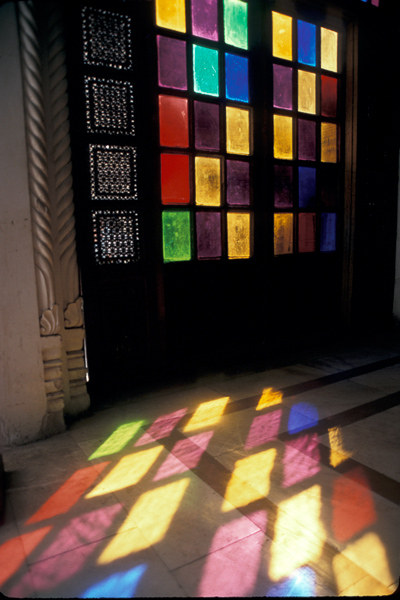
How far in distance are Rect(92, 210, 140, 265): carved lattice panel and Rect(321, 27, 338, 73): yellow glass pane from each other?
2.97m

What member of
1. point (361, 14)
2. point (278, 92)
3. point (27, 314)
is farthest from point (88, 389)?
point (361, 14)

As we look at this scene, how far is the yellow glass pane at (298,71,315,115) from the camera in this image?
430 centimetres

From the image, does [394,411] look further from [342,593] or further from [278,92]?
[278,92]

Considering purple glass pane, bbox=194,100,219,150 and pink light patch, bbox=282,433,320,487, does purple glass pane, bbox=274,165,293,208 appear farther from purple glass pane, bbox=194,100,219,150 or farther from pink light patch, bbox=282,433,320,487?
pink light patch, bbox=282,433,320,487

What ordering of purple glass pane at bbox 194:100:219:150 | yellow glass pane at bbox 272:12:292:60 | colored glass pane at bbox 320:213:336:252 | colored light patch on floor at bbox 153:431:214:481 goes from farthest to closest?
colored glass pane at bbox 320:213:336:252 → yellow glass pane at bbox 272:12:292:60 → purple glass pane at bbox 194:100:219:150 → colored light patch on floor at bbox 153:431:214:481

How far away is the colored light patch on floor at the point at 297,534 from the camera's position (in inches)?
64.3

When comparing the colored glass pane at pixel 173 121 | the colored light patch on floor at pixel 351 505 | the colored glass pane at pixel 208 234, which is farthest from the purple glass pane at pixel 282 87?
the colored light patch on floor at pixel 351 505

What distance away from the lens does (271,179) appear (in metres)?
4.16

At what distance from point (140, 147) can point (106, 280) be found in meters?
1.17

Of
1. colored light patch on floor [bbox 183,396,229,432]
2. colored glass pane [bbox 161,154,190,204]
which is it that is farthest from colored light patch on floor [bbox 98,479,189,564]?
colored glass pane [bbox 161,154,190,204]

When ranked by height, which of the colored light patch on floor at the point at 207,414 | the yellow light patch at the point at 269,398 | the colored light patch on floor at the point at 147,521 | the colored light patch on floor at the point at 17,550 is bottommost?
the colored light patch on floor at the point at 17,550

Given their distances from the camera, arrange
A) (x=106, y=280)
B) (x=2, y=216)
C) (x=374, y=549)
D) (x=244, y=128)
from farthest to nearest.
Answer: (x=244, y=128) < (x=106, y=280) < (x=2, y=216) < (x=374, y=549)

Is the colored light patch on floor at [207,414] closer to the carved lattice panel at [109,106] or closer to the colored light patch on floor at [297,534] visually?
the colored light patch on floor at [297,534]

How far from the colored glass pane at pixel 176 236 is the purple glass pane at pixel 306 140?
5.51ft
